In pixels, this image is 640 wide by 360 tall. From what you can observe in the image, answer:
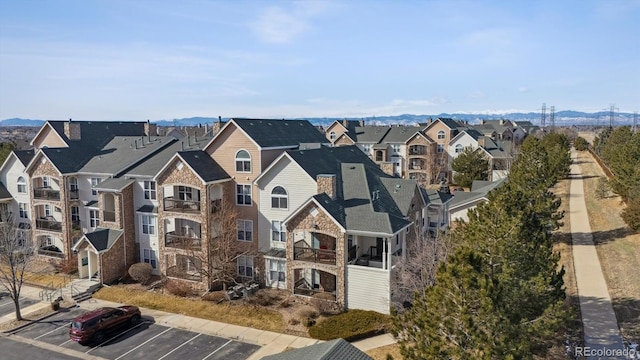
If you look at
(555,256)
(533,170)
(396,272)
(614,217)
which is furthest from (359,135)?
(555,256)

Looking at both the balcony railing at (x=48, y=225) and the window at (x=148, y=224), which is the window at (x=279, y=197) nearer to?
the window at (x=148, y=224)

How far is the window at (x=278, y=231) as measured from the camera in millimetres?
33938

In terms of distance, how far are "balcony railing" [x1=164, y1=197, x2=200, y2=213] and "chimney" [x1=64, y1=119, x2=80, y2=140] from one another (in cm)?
1645

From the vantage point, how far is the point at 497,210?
19547 mm

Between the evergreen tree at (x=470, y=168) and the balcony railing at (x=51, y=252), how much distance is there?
52.1 meters

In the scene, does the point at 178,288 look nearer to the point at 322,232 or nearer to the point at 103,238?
the point at 103,238

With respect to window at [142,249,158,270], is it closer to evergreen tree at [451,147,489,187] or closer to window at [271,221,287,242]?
window at [271,221,287,242]

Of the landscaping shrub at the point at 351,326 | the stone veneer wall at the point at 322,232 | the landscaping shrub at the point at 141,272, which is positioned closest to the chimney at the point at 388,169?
the stone veneer wall at the point at 322,232

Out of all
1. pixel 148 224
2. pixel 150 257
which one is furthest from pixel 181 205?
pixel 150 257

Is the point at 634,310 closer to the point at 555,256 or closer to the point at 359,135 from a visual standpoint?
the point at 555,256

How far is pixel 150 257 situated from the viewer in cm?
3778

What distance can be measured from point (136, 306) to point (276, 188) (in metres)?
12.5

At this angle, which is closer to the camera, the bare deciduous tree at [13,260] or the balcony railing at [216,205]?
the bare deciduous tree at [13,260]

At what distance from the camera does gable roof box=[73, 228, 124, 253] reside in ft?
117
